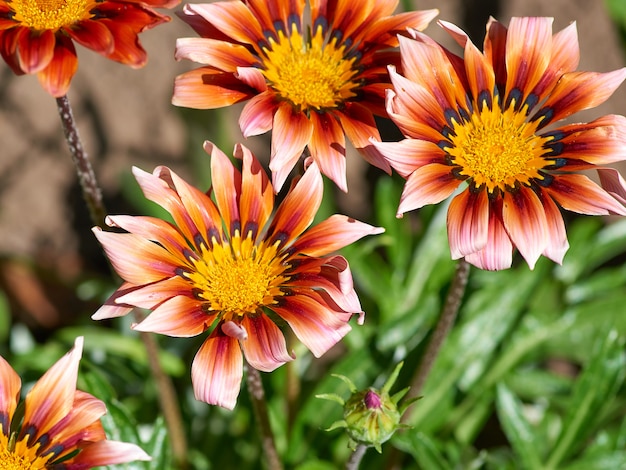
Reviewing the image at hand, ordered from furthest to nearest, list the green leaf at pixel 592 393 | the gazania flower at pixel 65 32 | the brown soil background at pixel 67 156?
the brown soil background at pixel 67 156 → the green leaf at pixel 592 393 → the gazania flower at pixel 65 32

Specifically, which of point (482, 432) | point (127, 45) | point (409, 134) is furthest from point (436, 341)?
point (482, 432)

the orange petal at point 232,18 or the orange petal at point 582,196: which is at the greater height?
the orange petal at point 232,18

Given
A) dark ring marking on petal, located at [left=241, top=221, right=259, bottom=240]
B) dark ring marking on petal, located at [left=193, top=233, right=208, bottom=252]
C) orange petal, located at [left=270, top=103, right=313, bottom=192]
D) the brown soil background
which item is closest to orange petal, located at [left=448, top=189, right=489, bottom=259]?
orange petal, located at [left=270, top=103, right=313, bottom=192]

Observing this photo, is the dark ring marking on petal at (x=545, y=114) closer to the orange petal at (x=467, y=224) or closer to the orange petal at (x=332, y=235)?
the orange petal at (x=467, y=224)

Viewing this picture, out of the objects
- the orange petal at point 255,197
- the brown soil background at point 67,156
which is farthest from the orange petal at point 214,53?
the brown soil background at point 67,156

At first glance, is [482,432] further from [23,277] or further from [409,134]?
[23,277]

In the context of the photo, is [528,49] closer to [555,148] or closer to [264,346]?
[555,148]
